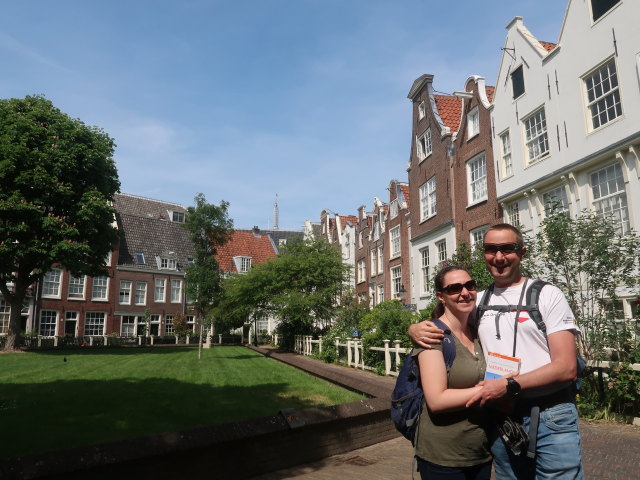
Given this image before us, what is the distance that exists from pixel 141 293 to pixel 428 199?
32712 mm

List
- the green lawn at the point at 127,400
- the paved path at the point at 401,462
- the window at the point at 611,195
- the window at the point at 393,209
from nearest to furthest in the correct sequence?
the paved path at the point at 401,462 < the green lawn at the point at 127,400 < the window at the point at 611,195 < the window at the point at 393,209

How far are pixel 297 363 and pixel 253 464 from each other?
13.6 m

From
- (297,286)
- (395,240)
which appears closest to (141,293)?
(297,286)

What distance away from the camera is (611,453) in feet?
20.7

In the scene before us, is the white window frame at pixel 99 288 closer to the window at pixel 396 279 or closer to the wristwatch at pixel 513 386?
the window at pixel 396 279

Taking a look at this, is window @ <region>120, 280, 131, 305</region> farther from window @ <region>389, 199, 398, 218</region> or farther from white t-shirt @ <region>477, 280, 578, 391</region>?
white t-shirt @ <region>477, 280, 578, 391</region>

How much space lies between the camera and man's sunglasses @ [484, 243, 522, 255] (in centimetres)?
272

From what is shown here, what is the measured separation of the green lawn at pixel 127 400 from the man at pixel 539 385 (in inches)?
218

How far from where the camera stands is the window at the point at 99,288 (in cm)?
4362

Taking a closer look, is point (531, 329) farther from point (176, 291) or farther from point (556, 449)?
point (176, 291)

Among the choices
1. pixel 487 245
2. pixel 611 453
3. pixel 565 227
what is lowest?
pixel 611 453

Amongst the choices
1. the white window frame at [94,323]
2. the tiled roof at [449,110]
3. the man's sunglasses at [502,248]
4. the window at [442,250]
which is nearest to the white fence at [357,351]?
the window at [442,250]

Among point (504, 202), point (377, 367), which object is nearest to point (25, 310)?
point (377, 367)

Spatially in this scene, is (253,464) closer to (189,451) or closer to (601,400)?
(189,451)
